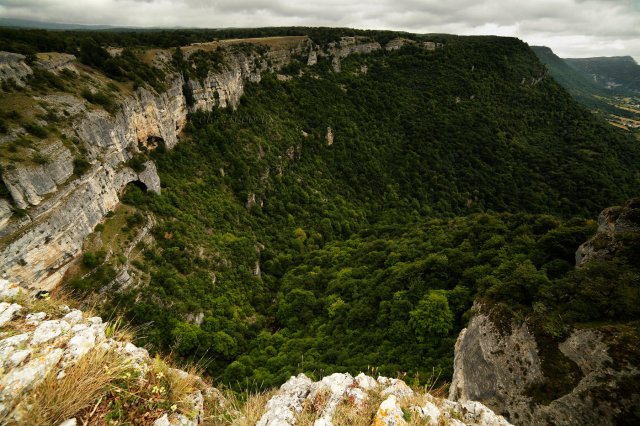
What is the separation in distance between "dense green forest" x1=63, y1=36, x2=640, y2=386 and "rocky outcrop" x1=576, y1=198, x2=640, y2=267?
237 cm

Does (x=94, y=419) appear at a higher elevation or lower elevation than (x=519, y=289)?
higher

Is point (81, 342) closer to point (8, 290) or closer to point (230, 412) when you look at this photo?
point (8, 290)

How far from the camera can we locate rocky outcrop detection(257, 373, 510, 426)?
8.43 metres

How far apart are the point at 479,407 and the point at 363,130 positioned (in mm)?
96457

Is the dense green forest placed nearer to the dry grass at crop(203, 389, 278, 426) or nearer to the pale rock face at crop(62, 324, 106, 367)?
the pale rock face at crop(62, 324, 106, 367)

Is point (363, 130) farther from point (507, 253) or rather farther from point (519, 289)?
point (519, 289)

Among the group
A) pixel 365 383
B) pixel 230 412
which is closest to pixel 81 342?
pixel 230 412

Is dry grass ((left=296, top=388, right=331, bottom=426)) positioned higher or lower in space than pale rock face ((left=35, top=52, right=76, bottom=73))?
lower

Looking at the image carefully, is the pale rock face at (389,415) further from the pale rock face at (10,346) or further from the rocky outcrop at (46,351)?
the pale rock face at (10,346)

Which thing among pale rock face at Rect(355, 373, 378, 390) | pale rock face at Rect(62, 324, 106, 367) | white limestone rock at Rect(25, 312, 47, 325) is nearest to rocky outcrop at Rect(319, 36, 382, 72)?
pale rock face at Rect(355, 373, 378, 390)

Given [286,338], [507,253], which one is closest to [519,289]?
[507,253]

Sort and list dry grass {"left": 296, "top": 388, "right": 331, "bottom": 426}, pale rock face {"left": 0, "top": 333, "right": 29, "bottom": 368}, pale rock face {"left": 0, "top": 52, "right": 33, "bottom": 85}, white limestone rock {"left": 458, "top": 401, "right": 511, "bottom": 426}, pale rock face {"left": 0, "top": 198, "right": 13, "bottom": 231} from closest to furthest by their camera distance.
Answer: pale rock face {"left": 0, "top": 333, "right": 29, "bottom": 368}, dry grass {"left": 296, "top": 388, "right": 331, "bottom": 426}, white limestone rock {"left": 458, "top": 401, "right": 511, "bottom": 426}, pale rock face {"left": 0, "top": 198, "right": 13, "bottom": 231}, pale rock face {"left": 0, "top": 52, "right": 33, "bottom": 85}

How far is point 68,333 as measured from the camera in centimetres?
748

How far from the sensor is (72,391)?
18.6 feet
